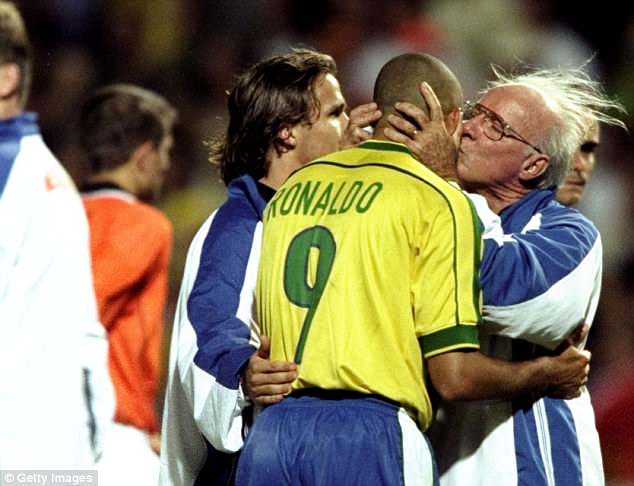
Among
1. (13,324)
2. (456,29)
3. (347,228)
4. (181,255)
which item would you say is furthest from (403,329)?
(456,29)

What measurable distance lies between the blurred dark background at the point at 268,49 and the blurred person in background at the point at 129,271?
2323mm

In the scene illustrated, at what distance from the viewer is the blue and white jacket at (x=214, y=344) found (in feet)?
13.5

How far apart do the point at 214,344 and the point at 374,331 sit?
553mm

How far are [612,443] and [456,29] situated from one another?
3737 millimetres

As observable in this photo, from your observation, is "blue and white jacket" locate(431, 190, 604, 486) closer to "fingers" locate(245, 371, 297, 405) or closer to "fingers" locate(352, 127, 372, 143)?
"fingers" locate(352, 127, 372, 143)

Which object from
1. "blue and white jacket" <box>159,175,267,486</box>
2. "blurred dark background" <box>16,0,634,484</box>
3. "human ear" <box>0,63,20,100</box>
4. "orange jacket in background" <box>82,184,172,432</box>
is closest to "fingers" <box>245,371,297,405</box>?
"blue and white jacket" <box>159,175,267,486</box>

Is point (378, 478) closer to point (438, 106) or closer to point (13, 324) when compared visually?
point (438, 106)

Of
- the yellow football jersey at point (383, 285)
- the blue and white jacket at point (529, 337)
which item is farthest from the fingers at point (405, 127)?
the blue and white jacket at point (529, 337)

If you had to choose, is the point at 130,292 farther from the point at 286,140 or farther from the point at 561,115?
the point at 561,115

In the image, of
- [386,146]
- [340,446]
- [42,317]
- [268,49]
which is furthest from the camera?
[268,49]

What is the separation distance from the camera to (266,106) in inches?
182

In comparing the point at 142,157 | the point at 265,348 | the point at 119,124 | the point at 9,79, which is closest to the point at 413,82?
the point at 265,348

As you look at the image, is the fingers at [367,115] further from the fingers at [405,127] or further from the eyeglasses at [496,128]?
the eyeglasses at [496,128]

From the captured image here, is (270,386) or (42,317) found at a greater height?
(270,386)
